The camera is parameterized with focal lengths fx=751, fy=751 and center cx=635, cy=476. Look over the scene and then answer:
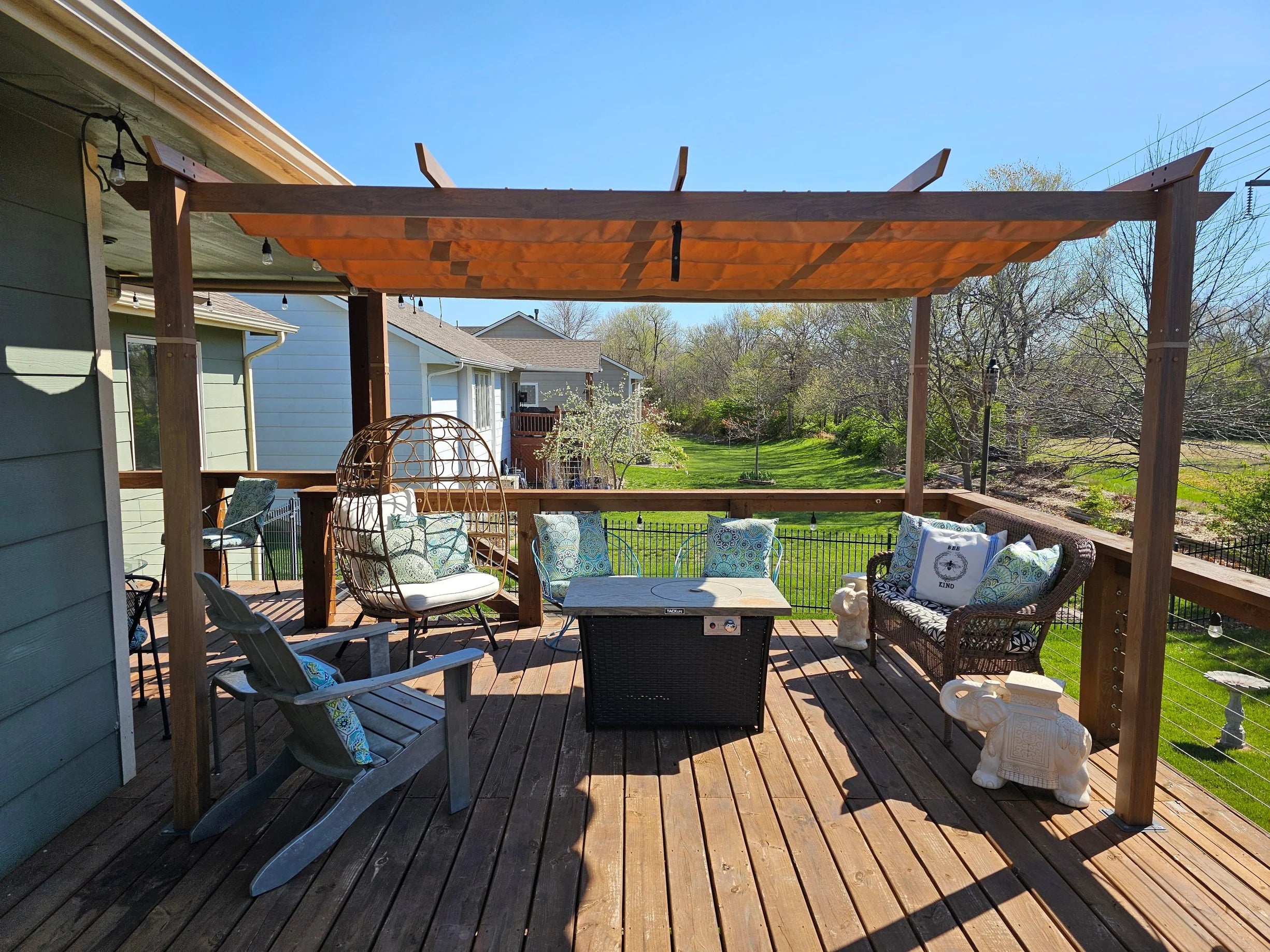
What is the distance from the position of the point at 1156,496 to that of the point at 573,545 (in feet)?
9.89

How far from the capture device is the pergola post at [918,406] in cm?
463

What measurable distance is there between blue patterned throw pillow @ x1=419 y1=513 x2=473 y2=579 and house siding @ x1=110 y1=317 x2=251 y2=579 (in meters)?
3.16

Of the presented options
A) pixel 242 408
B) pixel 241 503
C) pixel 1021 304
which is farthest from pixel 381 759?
pixel 1021 304

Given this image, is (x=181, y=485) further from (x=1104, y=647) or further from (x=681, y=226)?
(x=1104, y=647)

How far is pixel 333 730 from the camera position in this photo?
235 cm

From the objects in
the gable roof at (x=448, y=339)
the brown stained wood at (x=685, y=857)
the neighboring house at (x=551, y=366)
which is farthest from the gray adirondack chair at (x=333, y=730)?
the neighboring house at (x=551, y=366)

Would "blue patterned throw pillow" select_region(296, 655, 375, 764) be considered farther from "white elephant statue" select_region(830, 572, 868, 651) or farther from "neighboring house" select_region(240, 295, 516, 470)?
"neighboring house" select_region(240, 295, 516, 470)

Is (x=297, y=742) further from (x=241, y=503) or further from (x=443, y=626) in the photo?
(x=241, y=503)

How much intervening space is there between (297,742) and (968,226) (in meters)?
3.13

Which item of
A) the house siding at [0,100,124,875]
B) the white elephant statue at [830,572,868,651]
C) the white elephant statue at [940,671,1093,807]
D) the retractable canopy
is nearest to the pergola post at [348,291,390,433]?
the retractable canopy

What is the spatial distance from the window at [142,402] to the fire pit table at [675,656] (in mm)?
5641

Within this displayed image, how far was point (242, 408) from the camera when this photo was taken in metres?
8.95

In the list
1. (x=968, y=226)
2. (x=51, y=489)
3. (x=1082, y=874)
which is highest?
(x=968, y=226)

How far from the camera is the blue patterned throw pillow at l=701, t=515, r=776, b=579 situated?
4.46m
